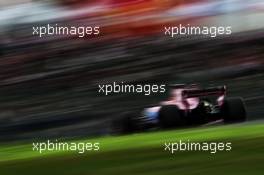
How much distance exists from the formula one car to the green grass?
Result: 4cm

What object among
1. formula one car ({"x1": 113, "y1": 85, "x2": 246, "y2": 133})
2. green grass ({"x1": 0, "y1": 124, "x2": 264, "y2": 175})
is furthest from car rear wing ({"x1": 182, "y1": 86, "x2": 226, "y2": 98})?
green grass ({"x1": 0, "y1": 124, "x2": 264, "y2": 175})

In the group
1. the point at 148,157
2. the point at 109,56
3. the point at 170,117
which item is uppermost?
the point at 109,56

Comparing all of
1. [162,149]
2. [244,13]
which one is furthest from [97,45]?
[244,13]

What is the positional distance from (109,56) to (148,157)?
0.51 metres

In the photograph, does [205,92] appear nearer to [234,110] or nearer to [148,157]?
[234,110]

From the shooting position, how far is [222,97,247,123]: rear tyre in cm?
182

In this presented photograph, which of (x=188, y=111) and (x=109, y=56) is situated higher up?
(x=109, y=56)

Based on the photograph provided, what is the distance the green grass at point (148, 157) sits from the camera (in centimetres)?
183

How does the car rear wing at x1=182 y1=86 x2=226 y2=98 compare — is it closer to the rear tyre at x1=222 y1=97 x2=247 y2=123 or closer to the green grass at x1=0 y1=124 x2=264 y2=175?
the rear tyre at x1=222 y1=97 x2=247 y2=123

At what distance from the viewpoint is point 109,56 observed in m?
1.79

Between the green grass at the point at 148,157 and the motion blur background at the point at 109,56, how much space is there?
0.38 feet

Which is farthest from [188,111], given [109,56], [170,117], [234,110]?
[109,56]

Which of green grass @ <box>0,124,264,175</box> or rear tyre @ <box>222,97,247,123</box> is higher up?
rear tyre @ <box>222,97,247,123</box>

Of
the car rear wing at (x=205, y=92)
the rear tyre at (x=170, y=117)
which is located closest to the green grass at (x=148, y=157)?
the rear tyre at (x=170, y=117)
